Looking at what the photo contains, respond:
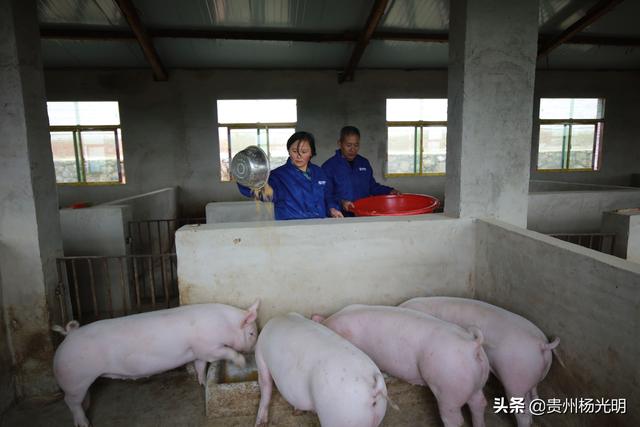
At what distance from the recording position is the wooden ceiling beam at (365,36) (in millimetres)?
5859

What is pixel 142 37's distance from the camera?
6.36 metres

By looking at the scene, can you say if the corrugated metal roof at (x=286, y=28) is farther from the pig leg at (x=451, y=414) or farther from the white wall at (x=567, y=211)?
the pig leg at (x=451, y=414)

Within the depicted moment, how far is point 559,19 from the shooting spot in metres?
7.01

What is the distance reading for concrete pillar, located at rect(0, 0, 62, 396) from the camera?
2627mm

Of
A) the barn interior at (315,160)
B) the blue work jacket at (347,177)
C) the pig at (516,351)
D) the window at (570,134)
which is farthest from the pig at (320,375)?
the window at (570,134)

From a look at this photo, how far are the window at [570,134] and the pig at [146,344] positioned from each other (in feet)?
32.0

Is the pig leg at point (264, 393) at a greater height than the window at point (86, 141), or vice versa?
the window at point (86, 141)

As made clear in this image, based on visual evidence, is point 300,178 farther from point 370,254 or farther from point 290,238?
point 370,254

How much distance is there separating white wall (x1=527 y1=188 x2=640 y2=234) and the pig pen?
2.67 metres

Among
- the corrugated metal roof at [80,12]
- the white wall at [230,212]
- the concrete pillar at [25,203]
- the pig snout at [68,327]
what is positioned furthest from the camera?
the corrugated metal roof at [80,12]

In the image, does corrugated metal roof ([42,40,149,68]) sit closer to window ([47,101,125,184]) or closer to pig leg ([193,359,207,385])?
window ([47,101,125,184])

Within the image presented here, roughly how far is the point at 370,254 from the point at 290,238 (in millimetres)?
609

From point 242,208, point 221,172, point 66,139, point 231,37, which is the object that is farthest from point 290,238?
point 66,139

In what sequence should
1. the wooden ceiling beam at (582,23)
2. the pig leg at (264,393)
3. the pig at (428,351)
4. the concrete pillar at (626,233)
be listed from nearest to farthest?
the pig at (428,351)
the pig leg at (264,393)
the concrete pillar at (626,233)
the wooden ceiling beam at (582,23)
